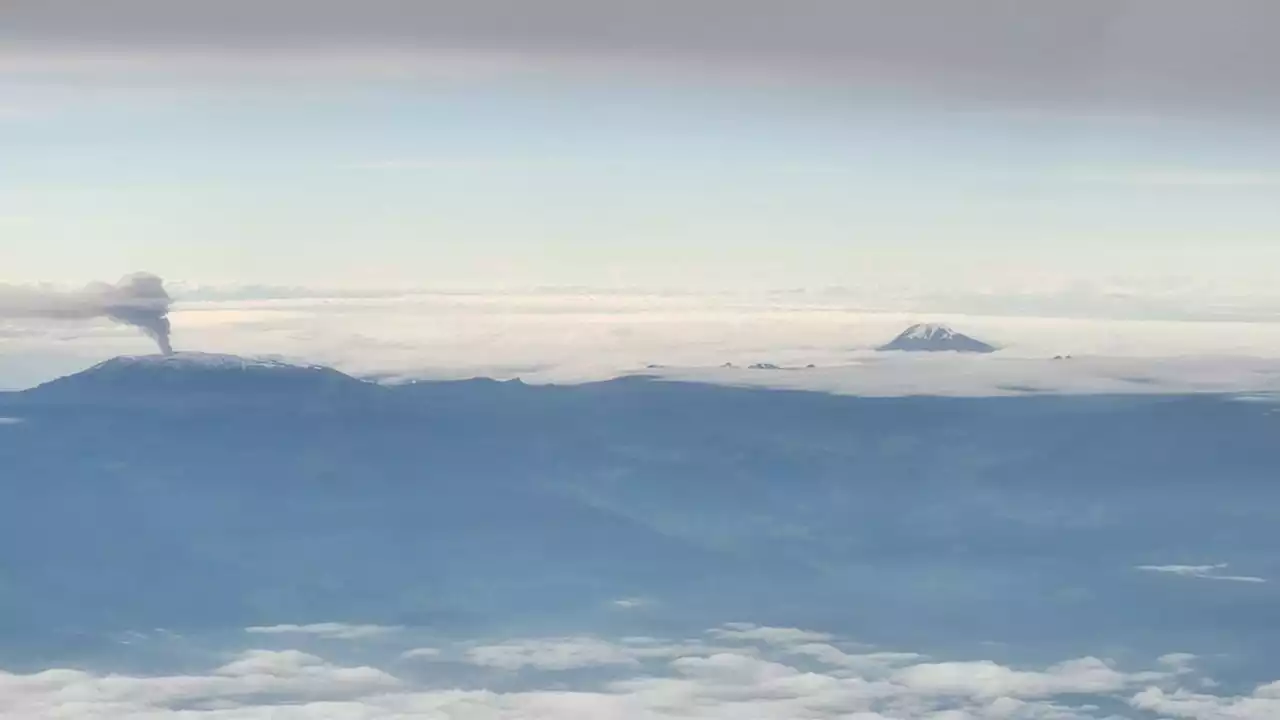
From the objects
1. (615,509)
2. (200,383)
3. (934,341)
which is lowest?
(615,509)

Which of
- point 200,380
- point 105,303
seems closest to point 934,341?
point 200,380

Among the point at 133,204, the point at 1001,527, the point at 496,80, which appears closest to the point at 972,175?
the point at 1001,527

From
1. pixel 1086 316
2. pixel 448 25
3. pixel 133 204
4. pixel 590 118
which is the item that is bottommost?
pixel 1086 316

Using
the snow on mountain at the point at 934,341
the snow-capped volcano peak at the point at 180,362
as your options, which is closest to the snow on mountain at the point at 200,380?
the snow-capped volcano peak at the point at 180,362

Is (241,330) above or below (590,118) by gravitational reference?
below

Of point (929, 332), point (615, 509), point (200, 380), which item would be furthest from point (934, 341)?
point (200, 380)

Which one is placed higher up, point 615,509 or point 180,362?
point 180,362

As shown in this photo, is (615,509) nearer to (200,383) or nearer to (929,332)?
(929,332)

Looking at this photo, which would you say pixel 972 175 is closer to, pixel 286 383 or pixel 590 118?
pixel 590 118

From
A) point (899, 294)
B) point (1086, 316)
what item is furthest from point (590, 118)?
point (1086, 316)
